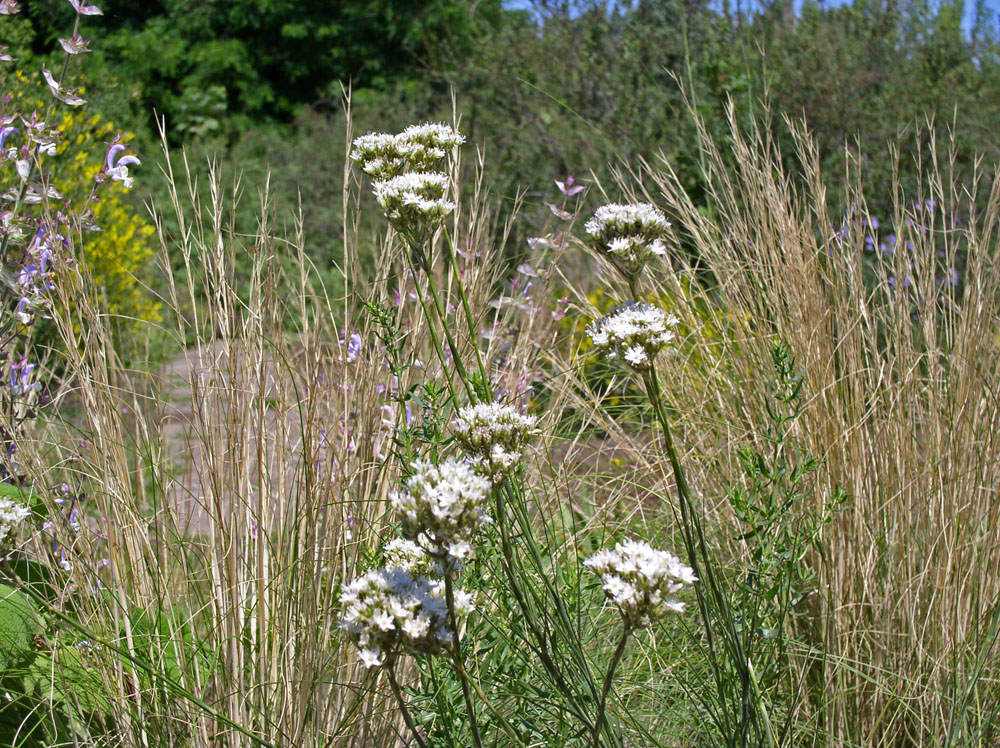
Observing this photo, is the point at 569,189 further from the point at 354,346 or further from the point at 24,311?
the point at 24,311

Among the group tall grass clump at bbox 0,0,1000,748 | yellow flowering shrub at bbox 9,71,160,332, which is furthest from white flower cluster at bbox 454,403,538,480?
yellow flowering shrub at bbox 9,71,160,332

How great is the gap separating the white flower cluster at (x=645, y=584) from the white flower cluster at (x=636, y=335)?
0.69ft

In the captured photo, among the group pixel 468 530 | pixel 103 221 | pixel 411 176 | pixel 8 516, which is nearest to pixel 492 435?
pixel 468 530

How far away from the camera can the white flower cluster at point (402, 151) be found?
46.6 inches

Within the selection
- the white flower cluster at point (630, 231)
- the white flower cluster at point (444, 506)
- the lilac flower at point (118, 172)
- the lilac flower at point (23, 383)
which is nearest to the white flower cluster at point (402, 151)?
the white flower cluster at point (630, 231)

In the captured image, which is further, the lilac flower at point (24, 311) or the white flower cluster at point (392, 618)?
the lilac flower at point (24, 311)

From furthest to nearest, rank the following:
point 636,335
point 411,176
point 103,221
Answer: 1. point 103,221
2. point 411,176
3. point 636,335

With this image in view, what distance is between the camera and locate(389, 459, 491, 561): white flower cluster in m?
0.85

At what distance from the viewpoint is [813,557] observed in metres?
1.74

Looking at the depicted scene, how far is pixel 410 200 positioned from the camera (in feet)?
3.43

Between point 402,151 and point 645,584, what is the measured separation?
0.65 meters

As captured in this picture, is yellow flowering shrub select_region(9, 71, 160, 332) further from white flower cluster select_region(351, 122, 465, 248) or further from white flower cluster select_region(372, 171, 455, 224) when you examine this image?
white flower cluster select_region(372, 171, 455, 224)

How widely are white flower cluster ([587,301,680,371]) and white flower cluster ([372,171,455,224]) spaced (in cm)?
25

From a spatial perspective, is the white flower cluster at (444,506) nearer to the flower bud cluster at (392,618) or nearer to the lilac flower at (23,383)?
the flower bud cluster at (392,618)
